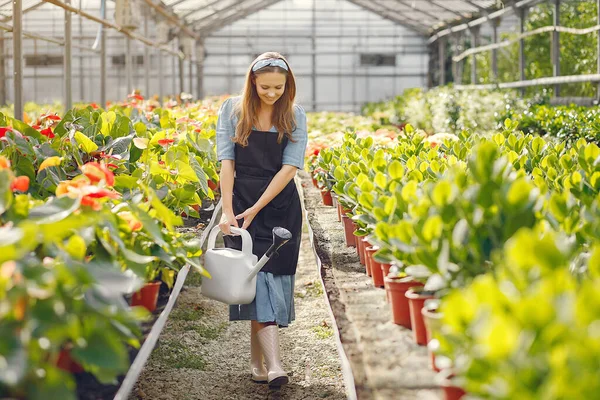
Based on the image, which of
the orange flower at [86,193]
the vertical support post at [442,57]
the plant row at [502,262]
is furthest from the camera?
the vertical support post at [442,57]

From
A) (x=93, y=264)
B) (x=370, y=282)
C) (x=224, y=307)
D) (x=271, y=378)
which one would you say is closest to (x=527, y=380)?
(x=93, y=264)

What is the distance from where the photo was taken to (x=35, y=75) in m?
17.6

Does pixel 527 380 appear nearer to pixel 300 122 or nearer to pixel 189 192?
pixel 189 192

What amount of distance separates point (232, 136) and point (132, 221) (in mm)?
1416

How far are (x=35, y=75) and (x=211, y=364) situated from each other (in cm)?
1493

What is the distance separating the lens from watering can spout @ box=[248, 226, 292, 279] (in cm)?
310

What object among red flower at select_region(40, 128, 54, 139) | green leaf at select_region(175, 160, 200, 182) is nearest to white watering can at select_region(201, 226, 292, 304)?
green leaf at select_region(175, 160, 200, 182)

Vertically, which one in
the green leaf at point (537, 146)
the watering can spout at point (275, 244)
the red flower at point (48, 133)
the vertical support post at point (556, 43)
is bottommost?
the watering can spout at point (275, 244)

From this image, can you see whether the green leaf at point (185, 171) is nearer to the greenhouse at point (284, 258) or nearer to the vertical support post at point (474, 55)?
the greenhouse at point (284, 258)

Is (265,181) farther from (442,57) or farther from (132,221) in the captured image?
(442,57)

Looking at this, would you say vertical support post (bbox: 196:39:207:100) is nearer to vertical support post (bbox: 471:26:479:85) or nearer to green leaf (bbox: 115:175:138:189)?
vertical support post (bbox: 471:26:479:85)

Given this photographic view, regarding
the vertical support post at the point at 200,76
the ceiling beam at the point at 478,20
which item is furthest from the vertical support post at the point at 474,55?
the vertical support post at the point at 200,76

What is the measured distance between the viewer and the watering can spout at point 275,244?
310 cm

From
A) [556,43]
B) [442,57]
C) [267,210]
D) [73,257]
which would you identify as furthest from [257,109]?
[442,57]
